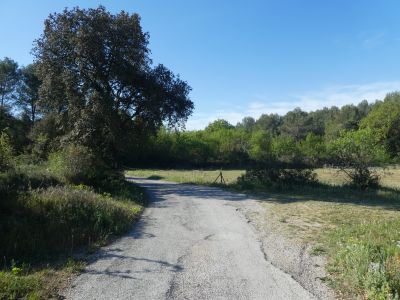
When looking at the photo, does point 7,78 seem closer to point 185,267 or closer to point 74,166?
point 74,166

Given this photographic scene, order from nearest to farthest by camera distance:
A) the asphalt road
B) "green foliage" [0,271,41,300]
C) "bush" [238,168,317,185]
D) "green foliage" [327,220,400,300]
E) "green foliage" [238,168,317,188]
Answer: "green foliage" [0,271,41,300]
"green foliage" [327,220,400,300]
the asphalt road
"green foliage" [238,168,317,188]
"bush" [238,168,317,185]

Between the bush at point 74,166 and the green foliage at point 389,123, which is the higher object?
the green foliage at point 389,123

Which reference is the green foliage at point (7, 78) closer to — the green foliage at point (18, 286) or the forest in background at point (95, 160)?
the forest in background at point (95, 160)

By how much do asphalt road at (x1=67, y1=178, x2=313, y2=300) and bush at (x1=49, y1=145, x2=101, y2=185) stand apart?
7.91m

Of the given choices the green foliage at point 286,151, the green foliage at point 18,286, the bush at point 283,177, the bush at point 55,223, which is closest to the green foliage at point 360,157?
the bush at point 283,177

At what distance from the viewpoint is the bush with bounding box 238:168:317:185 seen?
27.1 meters

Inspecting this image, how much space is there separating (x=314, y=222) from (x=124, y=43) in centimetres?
1940

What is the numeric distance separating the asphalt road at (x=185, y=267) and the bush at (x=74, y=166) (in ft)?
25.9

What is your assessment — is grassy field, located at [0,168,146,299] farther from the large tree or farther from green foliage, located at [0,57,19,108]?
green foliage, located at [0,57,19,108]

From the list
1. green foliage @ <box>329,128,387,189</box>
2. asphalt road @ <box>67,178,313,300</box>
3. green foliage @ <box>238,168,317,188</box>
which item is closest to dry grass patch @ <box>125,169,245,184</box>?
green foliage @ <box>238,168,317,188</box>

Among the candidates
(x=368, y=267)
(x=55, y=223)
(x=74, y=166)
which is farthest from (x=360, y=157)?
(x=55, y=223)

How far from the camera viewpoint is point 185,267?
837 cm

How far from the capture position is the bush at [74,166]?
2000 cm

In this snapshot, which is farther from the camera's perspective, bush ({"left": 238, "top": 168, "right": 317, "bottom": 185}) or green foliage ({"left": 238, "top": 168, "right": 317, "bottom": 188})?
bush ({"left": 238, "top": 168, "right": 317, "bottom": 185})
